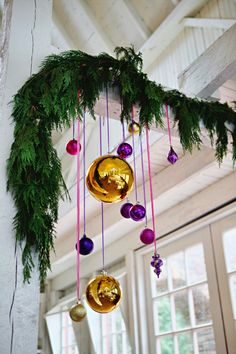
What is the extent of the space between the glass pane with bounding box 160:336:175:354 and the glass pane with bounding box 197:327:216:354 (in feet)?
0.96

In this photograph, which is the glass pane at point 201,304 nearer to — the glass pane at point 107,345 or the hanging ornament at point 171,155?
the glass pane at point 107,345

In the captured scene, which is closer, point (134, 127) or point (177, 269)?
point (134, 127)

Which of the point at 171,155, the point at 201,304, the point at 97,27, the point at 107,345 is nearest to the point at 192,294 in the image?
the point at 201,304

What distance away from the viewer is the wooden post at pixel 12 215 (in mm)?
1261

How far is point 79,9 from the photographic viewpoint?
3.17 metres

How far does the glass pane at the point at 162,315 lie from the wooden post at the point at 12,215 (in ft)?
7.13

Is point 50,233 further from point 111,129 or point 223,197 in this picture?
point 111,129

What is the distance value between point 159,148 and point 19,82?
1.35 m

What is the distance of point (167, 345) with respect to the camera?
10.6 ft

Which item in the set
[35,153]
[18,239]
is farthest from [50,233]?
[35,153]

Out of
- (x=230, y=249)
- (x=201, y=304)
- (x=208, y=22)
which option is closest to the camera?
(x=208, y=22)

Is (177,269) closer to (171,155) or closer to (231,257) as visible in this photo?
(231,257)

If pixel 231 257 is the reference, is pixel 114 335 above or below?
below

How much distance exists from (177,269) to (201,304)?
0.37 m
